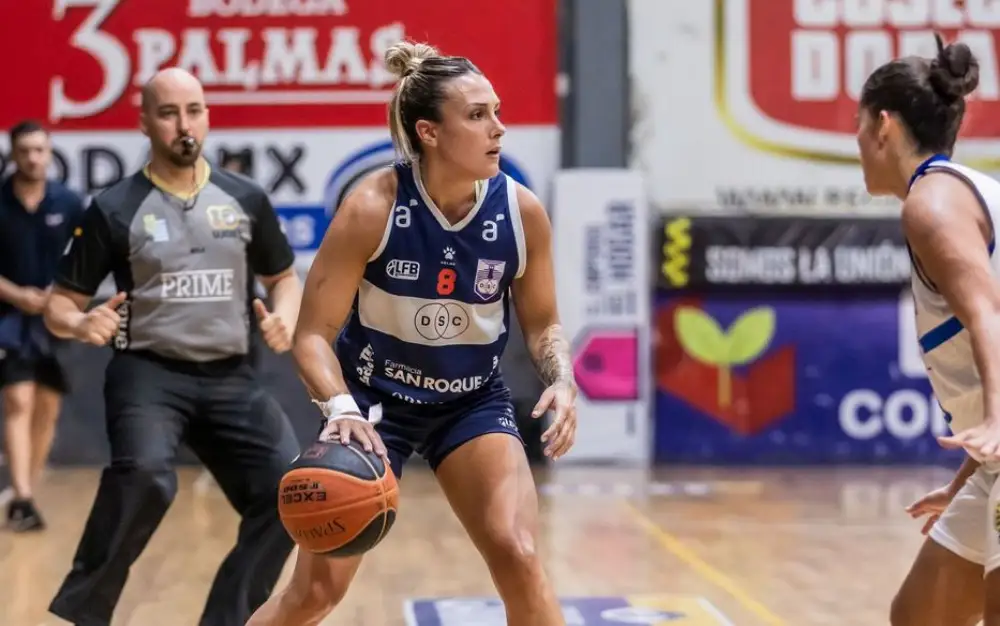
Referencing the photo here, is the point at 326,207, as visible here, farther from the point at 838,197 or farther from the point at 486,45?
the point at 838,197

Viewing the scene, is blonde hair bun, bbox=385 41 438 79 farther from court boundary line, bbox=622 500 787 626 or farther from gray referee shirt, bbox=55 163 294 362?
court boundary line, bbox=622 500 787 626

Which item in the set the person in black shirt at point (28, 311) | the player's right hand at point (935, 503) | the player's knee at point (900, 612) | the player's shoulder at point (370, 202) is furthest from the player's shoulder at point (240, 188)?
the person in black shirt at point (28, 311)

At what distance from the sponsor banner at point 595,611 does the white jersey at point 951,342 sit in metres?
2.49

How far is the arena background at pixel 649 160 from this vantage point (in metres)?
11.2

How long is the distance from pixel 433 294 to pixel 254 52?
744 cm

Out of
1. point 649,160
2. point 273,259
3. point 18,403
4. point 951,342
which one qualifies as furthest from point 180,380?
point 649,160

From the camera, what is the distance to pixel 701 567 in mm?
7180

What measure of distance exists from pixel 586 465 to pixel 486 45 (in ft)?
10.8

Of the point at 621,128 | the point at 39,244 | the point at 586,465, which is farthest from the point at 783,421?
the point at 39,244


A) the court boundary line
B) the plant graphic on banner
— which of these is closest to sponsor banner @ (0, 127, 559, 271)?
the plant graphic on banner

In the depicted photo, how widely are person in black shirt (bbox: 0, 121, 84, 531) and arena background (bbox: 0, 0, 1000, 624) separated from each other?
2.50 m

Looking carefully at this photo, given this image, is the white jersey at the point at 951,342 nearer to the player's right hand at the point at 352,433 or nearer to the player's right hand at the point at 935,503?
the player's right hand at the point at 935,503

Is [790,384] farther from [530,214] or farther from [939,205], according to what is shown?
[939,205]

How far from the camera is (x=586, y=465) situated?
440 inches
